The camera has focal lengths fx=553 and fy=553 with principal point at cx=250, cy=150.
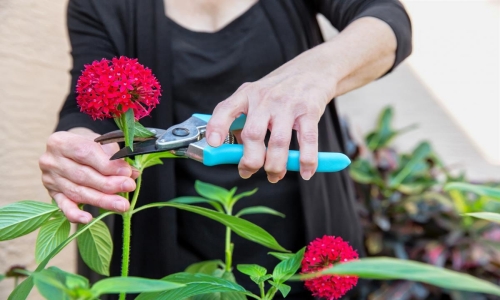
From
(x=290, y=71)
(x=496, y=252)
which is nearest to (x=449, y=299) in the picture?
(x=496, y=252)

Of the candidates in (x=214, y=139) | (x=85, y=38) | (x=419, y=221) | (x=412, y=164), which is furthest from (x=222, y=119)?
(x=412, y=164)

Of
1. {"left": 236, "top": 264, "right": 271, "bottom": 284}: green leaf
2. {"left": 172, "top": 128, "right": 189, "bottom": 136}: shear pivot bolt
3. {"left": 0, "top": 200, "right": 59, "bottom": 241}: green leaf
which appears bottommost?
{"left": 236, "top": 264, "right": 271, "bottom": 284}: green leaf

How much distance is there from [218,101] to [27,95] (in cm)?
45

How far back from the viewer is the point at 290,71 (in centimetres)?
56

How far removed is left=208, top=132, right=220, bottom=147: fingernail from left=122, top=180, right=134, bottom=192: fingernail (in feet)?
0.26

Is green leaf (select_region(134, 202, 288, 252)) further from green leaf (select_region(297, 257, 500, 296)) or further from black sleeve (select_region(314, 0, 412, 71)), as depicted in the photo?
black sleeve (select_region(314, 0, 412, 71))

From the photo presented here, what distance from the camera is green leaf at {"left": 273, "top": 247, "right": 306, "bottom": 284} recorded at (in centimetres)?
44

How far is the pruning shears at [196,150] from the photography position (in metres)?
0.51

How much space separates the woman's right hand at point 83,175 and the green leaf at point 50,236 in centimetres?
1

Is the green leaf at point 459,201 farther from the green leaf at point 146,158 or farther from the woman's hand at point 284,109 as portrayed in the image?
the green leaf at point 146,158

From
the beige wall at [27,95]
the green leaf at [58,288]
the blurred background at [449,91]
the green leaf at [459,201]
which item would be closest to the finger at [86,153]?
the green leaf at [58,288]

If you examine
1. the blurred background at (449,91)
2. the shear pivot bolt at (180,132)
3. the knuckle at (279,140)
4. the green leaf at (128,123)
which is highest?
the blurred background at (449,91)

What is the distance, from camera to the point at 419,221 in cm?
190

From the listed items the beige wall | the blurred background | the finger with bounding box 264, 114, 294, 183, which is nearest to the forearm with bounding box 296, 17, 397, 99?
the finger with bounding box 264, 114, 294, 183
